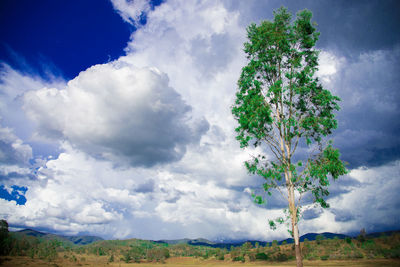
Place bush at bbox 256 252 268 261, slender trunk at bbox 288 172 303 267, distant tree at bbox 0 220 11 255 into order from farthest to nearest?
bush at bbox 256 252 268 261 < distant tree at bbox 0 220 11 255 < slender trunk at bbox 288 172 303 267

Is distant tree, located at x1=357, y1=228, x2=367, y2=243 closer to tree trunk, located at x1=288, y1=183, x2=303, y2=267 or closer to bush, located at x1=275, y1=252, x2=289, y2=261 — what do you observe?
bush, located at x1=275, y1=252, x2=289, y2=261

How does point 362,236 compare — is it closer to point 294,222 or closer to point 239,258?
point 239,258

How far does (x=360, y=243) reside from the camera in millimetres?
61125

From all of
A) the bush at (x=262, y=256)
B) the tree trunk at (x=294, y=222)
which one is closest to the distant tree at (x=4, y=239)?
the bush at (x=262, y=256)

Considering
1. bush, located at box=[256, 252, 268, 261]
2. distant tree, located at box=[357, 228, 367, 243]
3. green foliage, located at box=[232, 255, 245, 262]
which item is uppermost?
distant tree, located at box=[357, 228, 367, 243]

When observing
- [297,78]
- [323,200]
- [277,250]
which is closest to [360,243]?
[277,250]

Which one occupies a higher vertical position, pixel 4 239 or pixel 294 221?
pixel 294 221

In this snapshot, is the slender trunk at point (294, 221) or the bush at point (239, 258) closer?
the slender trunk at point (294, 221)

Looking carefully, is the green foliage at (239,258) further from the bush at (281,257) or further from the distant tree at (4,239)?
the distant tree at (4,239)

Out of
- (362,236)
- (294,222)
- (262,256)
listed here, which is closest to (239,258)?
(262,256)

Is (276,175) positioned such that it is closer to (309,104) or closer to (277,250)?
(309,104)

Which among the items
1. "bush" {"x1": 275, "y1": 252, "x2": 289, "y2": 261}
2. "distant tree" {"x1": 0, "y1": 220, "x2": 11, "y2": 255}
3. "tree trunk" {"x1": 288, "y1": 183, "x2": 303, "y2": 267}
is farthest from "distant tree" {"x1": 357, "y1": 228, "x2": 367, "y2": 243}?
"distant tree" {"x1": 0, "y1": 220, "x2": 11, "y2": 255}

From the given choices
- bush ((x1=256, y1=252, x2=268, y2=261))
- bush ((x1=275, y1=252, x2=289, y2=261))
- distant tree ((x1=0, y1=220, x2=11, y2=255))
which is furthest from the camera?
bush ((x1=256, y1=252, x2=268, y2=261))

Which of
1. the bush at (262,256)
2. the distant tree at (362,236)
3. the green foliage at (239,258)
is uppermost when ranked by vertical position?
the distant tree at (362,236)
